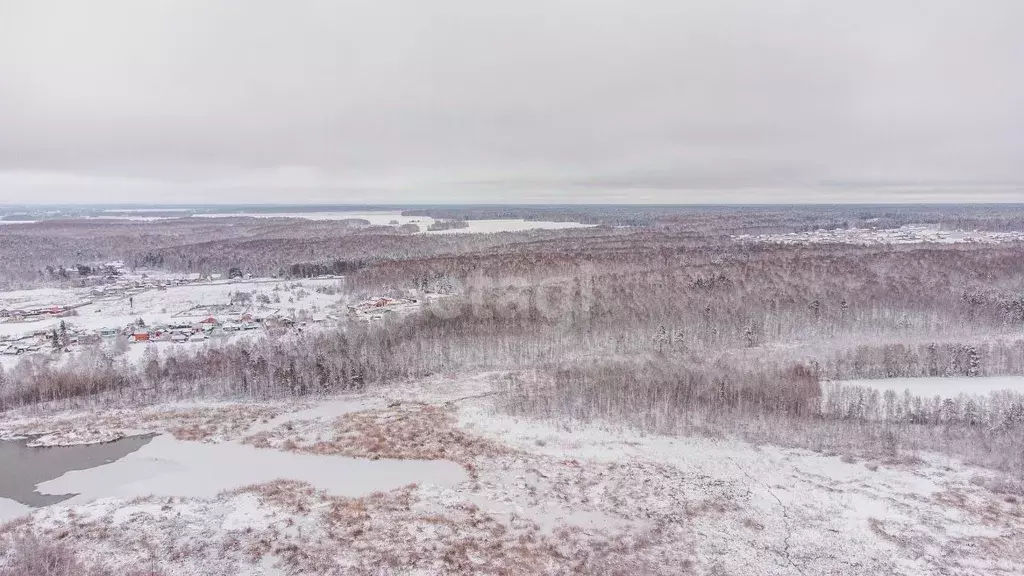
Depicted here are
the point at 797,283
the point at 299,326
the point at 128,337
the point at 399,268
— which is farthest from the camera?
the point at 399,268

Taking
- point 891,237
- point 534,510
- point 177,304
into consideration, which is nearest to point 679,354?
point 534,510

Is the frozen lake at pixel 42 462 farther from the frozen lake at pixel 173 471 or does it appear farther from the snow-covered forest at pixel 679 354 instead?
the snow-covered forest at pixel 679 354

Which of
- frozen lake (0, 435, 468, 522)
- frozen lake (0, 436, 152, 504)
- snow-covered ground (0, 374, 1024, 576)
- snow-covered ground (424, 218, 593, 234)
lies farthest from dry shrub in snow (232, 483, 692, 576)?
Answer: snow-covered ground (424, 218, 593, 234)

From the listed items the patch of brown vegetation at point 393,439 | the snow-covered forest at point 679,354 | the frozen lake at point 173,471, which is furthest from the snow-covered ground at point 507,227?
the frozen lake at point 173,471

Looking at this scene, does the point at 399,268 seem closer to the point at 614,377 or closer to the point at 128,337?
the point at 128,337

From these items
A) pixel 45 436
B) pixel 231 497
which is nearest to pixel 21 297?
pixel 45 436

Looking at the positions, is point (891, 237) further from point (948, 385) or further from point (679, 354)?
point (679, 354)
